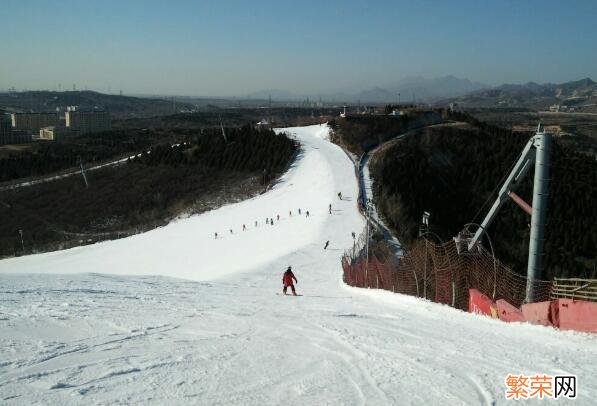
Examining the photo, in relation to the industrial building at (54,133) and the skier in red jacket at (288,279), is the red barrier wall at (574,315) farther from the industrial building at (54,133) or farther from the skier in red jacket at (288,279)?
the industrial building at (54,133)

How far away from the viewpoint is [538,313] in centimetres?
976

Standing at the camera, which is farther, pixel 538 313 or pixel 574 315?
pixel 538 313

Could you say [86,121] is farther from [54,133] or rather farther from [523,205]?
[523,205]

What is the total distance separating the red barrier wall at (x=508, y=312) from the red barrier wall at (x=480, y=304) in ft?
0.53

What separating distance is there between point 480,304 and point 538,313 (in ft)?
7.16

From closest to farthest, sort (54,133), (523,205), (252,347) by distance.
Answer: (252,347)
(523,205)
(54,133)

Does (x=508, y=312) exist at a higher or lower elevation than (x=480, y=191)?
higher

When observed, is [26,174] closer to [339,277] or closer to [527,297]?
[339,277]

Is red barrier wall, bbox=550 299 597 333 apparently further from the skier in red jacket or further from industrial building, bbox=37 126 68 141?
industrial building, bbox=37 126 68 141

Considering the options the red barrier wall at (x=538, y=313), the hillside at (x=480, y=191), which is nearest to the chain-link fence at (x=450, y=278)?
the red barrier wall at (x=538, y=313)

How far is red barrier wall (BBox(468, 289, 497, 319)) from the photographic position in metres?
11.3

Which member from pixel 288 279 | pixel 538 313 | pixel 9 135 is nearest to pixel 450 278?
pixel 538 313

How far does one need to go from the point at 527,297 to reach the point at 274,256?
15.0 metres

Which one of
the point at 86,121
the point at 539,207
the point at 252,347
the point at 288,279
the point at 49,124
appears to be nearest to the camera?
the point at 252,347
